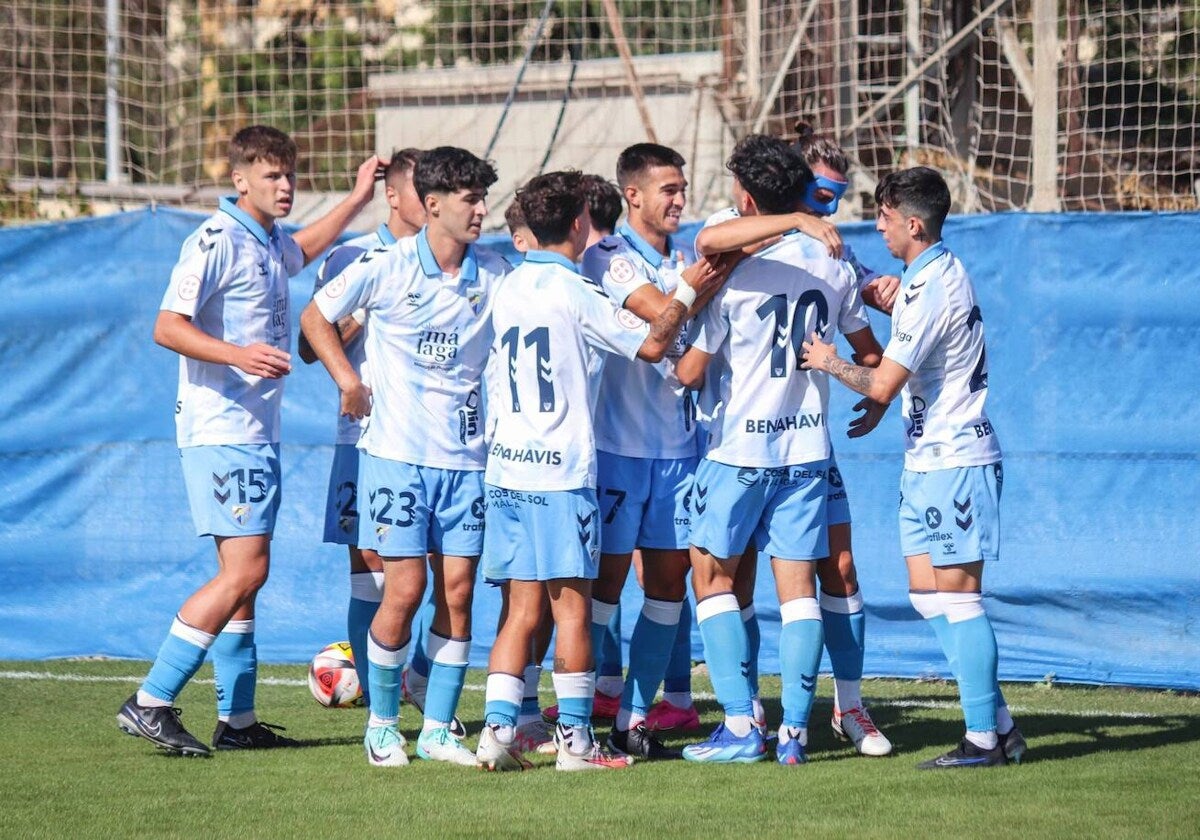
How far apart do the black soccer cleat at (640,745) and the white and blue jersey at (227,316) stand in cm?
184

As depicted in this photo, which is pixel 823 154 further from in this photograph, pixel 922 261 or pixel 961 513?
pixel 961 513

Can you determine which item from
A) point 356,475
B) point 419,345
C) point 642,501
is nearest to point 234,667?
point 356,475

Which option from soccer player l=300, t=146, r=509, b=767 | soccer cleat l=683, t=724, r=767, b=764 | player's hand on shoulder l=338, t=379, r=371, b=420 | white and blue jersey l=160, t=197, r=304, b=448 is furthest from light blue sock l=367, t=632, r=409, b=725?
soccer cleat l=683, t=724, r=767, b=764

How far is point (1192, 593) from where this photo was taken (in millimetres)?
7613

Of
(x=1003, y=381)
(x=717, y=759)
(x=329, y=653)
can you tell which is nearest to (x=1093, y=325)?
(x=1003, y=381)

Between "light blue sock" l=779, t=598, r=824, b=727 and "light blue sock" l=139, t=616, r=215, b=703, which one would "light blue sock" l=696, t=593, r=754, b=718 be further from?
"light blue sock" l=139, t=616, r=215, b=703

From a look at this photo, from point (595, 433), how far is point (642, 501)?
34cm

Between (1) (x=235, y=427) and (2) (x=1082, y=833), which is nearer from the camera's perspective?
(2) (x=1082, y=833)

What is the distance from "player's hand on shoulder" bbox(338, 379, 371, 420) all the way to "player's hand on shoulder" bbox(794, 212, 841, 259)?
5.66 ft

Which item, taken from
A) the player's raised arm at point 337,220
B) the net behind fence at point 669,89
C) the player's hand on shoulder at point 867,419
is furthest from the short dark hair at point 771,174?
the net behind fence at point 669,89

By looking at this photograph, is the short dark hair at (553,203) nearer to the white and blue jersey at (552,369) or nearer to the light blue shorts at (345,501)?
the white and blue jersey at (552,369)

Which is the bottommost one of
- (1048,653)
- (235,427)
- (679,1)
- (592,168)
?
(1048,653)

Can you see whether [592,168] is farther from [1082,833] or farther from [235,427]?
[1082,833]

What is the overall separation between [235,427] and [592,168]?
833 cm
